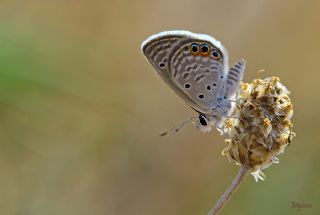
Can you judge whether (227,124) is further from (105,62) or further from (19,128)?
(105,62)

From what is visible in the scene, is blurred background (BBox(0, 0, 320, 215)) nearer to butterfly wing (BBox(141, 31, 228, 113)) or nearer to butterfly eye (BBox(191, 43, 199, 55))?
butterfly wing (BBox(141, 31, 228, 113))

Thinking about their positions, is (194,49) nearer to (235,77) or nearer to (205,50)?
(205,50)

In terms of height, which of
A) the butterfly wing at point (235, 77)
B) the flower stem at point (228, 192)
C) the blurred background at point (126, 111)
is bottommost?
the blurred background at point (126, 111)

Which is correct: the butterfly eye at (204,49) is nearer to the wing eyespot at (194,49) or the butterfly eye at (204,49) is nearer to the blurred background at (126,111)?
the wing eyespot at (194,49)

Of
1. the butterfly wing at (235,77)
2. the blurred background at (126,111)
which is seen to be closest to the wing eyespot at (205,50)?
the butterfly wing at (235,77)

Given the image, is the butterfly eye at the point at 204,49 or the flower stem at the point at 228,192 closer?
the flower stem at the point at 228,192

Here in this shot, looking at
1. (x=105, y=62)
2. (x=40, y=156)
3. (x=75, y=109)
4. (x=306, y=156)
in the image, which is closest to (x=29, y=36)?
(x=75, y=109)

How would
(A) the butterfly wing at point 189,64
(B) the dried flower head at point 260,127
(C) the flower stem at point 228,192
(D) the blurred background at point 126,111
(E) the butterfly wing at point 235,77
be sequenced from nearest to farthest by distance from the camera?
1. (C) the flower stem at point 228,192
2. (B) the dried flower head at point 260,127
3. (E) the butterfly wing at point 235,77
4. (A) the butterfly wing at point 189,64
5. (D) the blurred background at point 126,111
